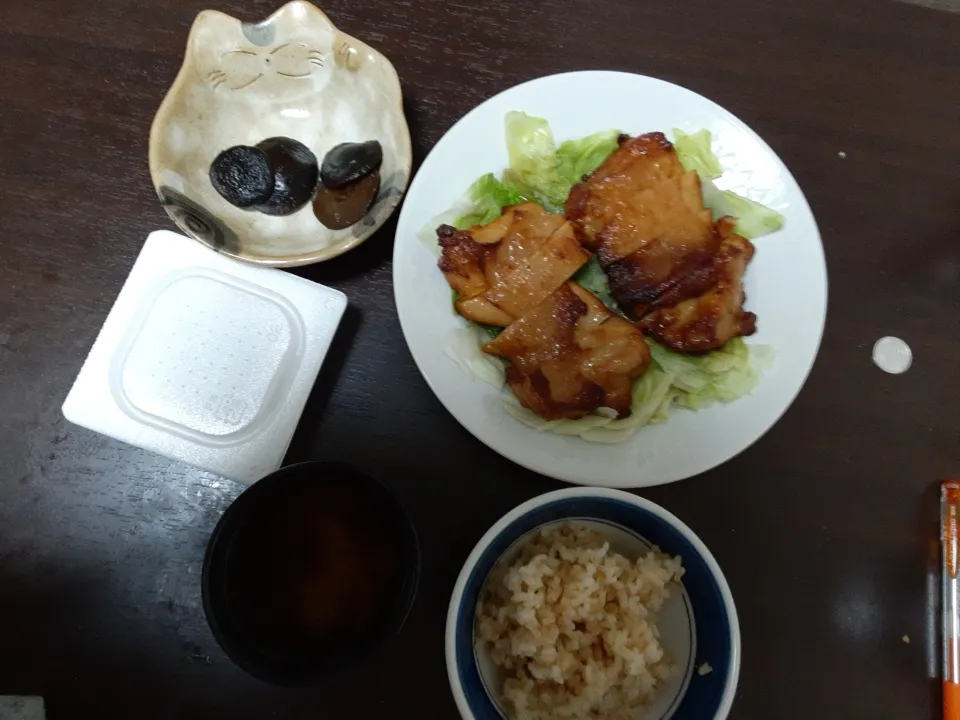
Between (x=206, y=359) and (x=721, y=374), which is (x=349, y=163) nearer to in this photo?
(x=206, y=359)

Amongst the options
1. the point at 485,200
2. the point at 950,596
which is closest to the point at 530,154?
the point at 485,200

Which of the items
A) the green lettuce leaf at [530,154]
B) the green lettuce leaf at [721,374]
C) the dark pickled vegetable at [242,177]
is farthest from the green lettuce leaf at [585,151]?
the dark pickled vegetable at [242,177]

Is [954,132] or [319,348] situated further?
[954,132]

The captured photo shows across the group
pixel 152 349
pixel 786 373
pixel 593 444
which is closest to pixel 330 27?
pixel 152 349

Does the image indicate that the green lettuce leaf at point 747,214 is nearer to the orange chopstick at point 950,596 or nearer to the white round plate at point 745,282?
the white round plate at point 745,282

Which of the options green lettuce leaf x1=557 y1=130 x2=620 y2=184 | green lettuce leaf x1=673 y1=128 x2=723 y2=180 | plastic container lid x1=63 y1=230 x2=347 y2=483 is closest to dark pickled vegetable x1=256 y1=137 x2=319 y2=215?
plastic container lid x1=63 y1=230 x2=347 y2=483

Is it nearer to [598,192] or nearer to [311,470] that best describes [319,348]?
[311,470]
